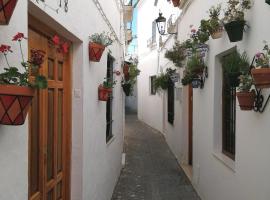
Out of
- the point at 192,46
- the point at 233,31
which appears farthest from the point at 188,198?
the point at 233,31

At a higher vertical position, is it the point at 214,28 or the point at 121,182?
the point at 214,28

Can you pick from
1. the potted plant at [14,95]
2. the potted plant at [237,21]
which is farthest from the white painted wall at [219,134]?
the potted plant at [14,95]

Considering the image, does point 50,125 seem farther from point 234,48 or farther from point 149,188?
point 149,188

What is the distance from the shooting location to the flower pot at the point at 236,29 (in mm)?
4520

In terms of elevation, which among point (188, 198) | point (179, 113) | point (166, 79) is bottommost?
point (188, 198)

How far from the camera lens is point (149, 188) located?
8391 mm

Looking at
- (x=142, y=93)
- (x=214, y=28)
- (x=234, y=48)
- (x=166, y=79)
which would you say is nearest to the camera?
(x=234, y=48)

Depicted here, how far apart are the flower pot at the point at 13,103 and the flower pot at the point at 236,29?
3125mm

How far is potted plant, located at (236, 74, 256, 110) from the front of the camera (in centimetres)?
412

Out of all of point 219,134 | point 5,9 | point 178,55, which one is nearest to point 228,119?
point 219,134

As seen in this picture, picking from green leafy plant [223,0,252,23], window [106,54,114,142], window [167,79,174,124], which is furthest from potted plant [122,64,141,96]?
green leafy plant [223,0,252,23]

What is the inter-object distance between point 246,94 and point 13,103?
110 inches

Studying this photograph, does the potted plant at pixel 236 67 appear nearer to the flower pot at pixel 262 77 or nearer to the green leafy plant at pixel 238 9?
the green leafy plant at pixel 238 9

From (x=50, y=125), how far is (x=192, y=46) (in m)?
3.82
